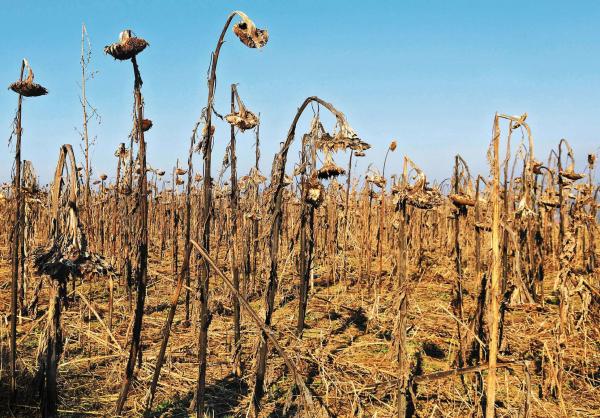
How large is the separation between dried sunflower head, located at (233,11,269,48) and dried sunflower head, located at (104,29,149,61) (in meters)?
0.63

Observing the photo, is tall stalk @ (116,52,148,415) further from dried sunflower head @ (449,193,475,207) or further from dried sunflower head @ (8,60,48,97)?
dried sunflower head @ (449,193,475,207)

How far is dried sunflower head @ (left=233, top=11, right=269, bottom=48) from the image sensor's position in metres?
2.90

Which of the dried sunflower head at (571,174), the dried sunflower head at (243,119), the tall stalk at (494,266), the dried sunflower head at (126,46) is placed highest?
the dried sunflower head at (126,46)

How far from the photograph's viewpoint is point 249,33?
115 inches

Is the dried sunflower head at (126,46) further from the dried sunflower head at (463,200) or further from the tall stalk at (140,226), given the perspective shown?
the dried sunflower head at (463,200)

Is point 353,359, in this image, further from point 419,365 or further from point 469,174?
point 469,174

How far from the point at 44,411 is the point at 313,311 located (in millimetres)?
5030

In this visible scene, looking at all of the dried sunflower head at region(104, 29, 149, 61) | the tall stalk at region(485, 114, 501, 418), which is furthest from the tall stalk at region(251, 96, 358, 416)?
the tall stalk at region(485, 114, 501, 418)

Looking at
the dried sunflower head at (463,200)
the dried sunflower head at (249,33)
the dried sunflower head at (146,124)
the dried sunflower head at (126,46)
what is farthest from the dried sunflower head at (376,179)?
the dried sunflower head at (126,46)

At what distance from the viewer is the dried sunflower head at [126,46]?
2982 mm

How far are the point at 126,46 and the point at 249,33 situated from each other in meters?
0.82

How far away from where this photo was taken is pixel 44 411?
2.52 meters

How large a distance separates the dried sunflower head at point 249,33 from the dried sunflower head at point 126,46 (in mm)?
633

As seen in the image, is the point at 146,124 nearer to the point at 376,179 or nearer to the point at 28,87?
the point at 28,87
